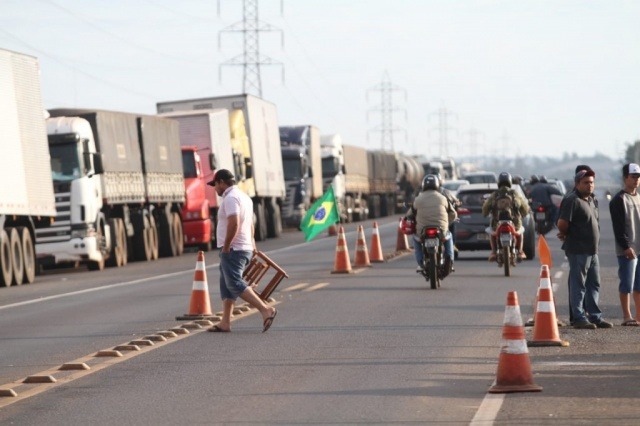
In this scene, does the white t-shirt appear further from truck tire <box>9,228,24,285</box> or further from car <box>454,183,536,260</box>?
car <box>454,183,536,260</box>

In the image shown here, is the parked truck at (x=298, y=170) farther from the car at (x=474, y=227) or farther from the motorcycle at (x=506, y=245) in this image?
the motorcycle at (x=506, y=245)

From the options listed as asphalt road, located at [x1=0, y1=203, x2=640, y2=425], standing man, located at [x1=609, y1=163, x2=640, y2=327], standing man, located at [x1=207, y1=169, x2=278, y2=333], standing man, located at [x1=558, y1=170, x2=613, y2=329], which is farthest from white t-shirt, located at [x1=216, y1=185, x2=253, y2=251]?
standing man, located at [x1=609, y1=163, x2=640, y2=327]

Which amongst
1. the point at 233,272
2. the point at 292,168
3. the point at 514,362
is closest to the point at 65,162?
the point at 233,272

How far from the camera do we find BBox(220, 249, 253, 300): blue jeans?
17.5 metres

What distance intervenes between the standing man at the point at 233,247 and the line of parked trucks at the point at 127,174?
13549mm

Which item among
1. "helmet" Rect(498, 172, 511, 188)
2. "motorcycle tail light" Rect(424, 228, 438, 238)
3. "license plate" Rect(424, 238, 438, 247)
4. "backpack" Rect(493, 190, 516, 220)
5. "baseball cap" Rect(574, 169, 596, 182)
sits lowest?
"license plate" Rect(424, 238, 438, 247)

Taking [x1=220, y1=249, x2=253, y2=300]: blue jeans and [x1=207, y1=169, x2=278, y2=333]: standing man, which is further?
[x1=220, y1=249, x2=253, y2=300]: blue jeans

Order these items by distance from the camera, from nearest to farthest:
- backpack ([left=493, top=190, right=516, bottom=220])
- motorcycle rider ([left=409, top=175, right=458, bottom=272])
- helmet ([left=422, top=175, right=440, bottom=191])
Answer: motorcycle rider ([left=409, top=175, right=458, bottom=272])
helmet ([left=422, top=175, right=440, bottom=191])
backpack ([left=493, top=190, right=516, bottom=220])

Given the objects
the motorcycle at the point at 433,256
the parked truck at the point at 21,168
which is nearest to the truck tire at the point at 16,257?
the parked truck at the point at 21,168

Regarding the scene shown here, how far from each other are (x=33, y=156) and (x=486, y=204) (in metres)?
9.48

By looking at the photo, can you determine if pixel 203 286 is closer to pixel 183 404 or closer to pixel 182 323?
pixel 182 323

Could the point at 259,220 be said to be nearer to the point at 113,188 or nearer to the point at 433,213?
the point at 113,188

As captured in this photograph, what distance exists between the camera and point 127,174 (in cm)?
3988

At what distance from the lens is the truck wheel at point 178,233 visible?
143ft
